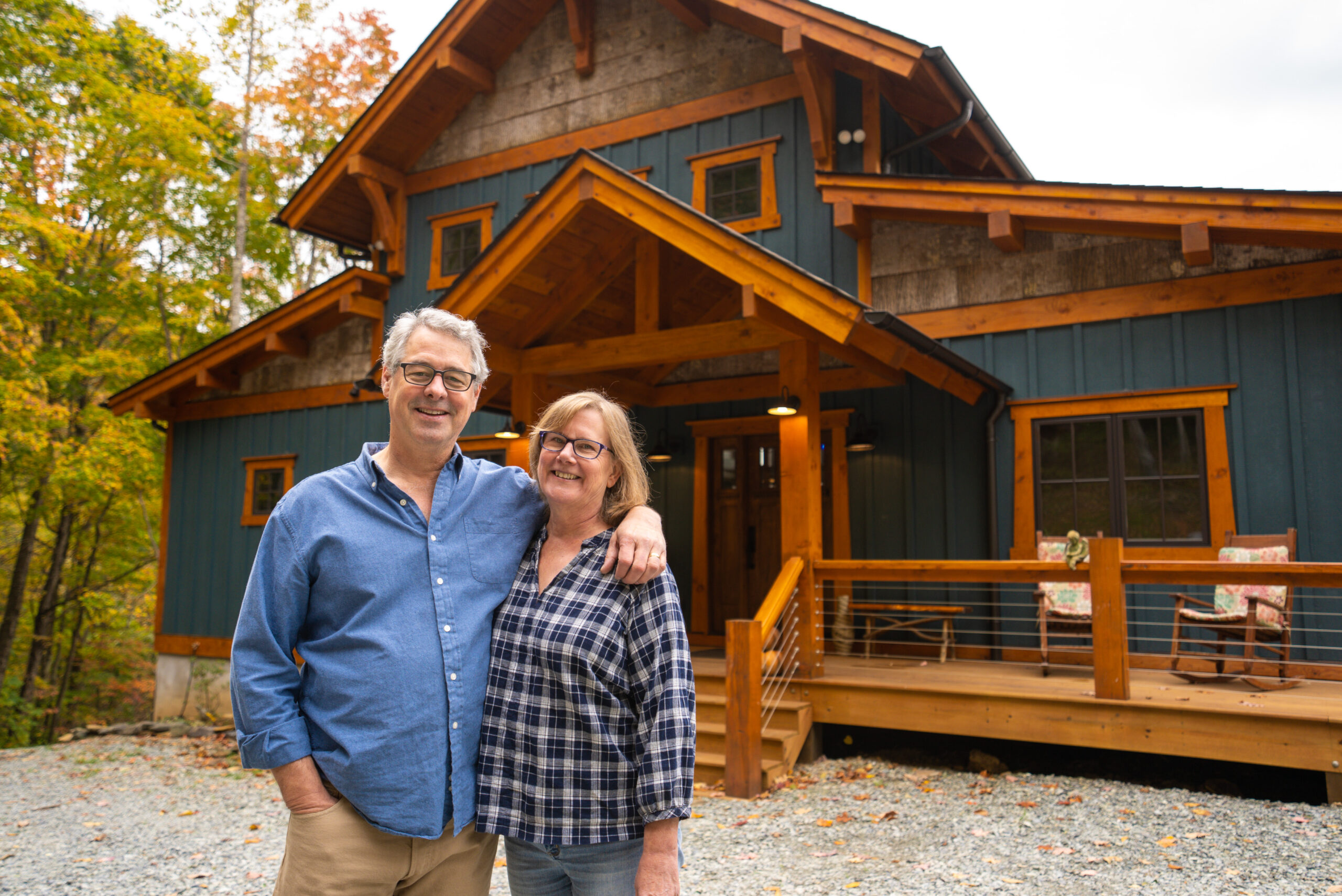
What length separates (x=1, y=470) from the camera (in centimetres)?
1166

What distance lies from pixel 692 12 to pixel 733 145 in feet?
4.85

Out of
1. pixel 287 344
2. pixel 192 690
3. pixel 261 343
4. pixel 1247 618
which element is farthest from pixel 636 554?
pixel 192 690

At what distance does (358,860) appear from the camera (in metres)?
1.83

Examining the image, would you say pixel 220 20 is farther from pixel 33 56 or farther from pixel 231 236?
pixel 33 56

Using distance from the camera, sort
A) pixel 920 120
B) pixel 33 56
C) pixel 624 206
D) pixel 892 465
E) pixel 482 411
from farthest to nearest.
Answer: pixel 33 56 < pixel 482 411 < pixel 920 120 < pixel 892 465 < pixel 624 206

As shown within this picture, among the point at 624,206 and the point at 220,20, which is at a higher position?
the point at 220,20

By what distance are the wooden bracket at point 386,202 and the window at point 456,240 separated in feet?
1.57

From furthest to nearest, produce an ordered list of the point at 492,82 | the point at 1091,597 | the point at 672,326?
the point at 492,82 < the point at 672,326 < the point at 1091,597

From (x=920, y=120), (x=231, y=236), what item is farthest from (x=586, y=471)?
(x=231, y=236)

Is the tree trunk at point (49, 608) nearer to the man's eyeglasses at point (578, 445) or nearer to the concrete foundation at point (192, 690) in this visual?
the concrete foundation at point (192, 690)

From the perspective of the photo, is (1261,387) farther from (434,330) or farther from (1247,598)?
(434,330)

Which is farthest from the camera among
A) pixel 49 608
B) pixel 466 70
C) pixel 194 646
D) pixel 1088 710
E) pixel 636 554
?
pixel 49 608

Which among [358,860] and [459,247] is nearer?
[358,860]

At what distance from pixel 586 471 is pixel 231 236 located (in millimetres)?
17036
